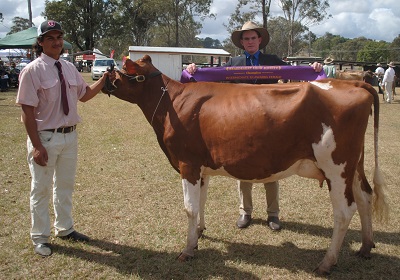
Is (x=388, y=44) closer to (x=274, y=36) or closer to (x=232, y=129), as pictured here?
(x=274, y=36)

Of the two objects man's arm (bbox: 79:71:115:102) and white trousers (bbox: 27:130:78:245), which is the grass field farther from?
man's arm (bbox: 79:71:115:102)

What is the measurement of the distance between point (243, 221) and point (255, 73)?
6.58 ft

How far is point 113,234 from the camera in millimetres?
4816

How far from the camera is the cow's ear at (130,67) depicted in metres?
4.16

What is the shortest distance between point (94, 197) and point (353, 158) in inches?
161

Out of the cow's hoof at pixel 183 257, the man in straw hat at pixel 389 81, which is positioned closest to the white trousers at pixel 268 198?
the cow's hoof at pixel 183 257

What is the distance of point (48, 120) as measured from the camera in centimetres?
402

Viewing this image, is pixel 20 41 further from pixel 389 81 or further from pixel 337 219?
pixel 337 219

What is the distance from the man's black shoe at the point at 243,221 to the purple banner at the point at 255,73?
1904 mm

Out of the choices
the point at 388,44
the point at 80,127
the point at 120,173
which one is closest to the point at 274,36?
the point at 388,44

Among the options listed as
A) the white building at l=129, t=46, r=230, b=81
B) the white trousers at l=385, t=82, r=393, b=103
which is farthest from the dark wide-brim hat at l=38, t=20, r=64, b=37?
the white building at l=129, t=46, r=230, b=81

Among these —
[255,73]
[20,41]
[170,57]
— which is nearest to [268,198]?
[255,73]

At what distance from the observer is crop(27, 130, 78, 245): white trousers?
13.3ft

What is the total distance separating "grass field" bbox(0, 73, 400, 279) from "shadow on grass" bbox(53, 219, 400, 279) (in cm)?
1
